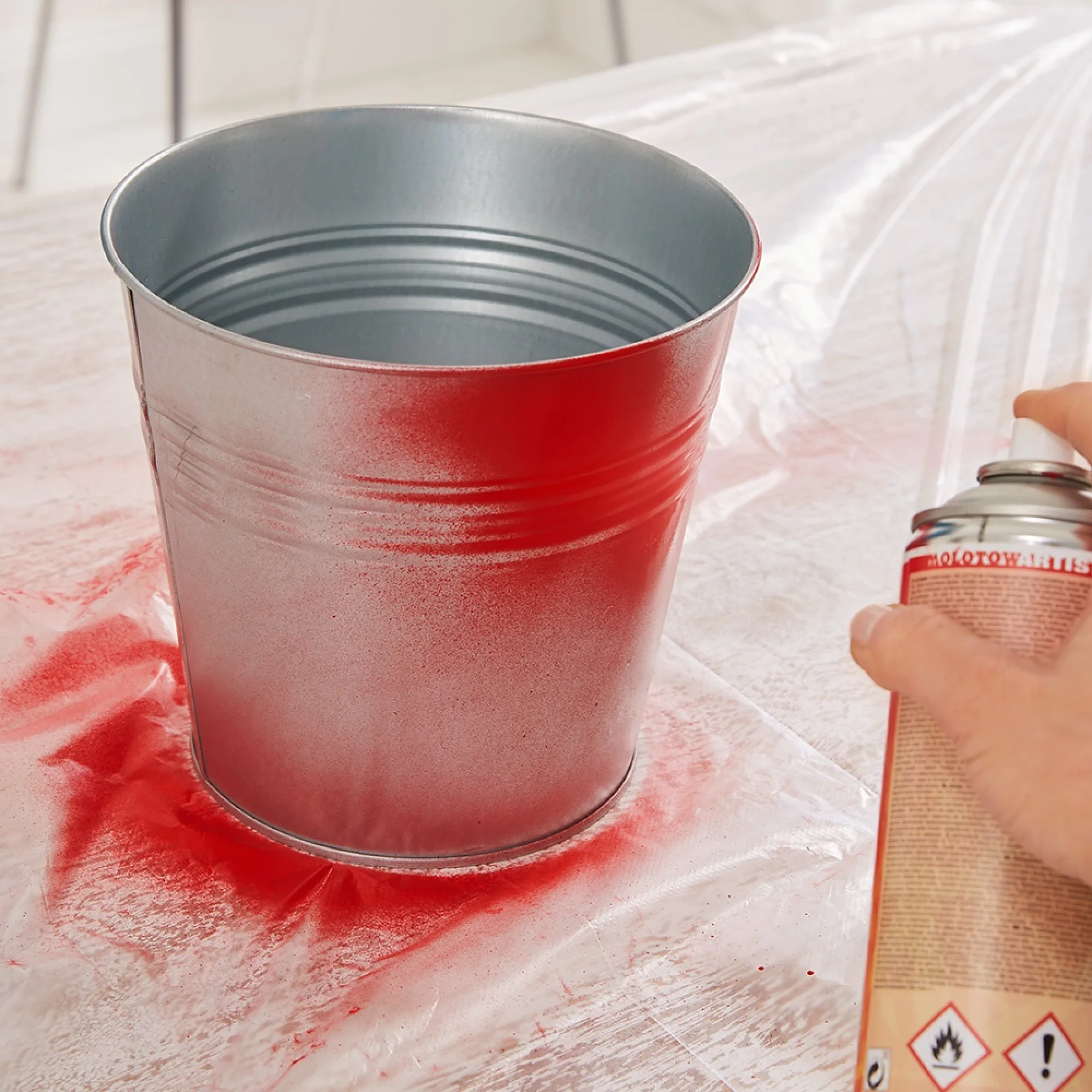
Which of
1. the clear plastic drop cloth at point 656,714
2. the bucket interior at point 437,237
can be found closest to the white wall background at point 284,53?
the clear plastic drop cloth at point 656,714

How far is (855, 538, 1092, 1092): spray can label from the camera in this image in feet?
1.93

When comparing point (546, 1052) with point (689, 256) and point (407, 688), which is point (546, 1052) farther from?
point (689, 256)

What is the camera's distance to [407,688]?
0.80 meters

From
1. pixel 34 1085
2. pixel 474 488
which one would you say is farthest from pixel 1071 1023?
pixel 34 1085

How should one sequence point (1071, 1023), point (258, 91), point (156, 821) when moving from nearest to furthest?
1. point (1071, 1023)
2. point (156, 821)
3. point (258, 91)

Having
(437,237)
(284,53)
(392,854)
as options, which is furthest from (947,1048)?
(284,53)

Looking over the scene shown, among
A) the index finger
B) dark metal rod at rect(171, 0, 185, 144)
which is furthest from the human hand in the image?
dark metal rod at rect(171, 0, 185, 144)

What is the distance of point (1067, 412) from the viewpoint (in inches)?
25.3

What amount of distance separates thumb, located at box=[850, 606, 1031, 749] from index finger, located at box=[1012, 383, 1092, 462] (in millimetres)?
110

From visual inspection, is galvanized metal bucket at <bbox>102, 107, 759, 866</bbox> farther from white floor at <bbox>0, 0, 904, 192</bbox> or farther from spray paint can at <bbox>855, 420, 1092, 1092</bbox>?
white floor at <bbox>0, 0, 904, 192</bbox>

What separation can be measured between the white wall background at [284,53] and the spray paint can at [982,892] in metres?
2.75

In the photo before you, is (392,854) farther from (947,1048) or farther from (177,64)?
(177,64)

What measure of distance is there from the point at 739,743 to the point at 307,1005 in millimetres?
374

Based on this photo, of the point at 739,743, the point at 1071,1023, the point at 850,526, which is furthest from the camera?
the point at 850,526
